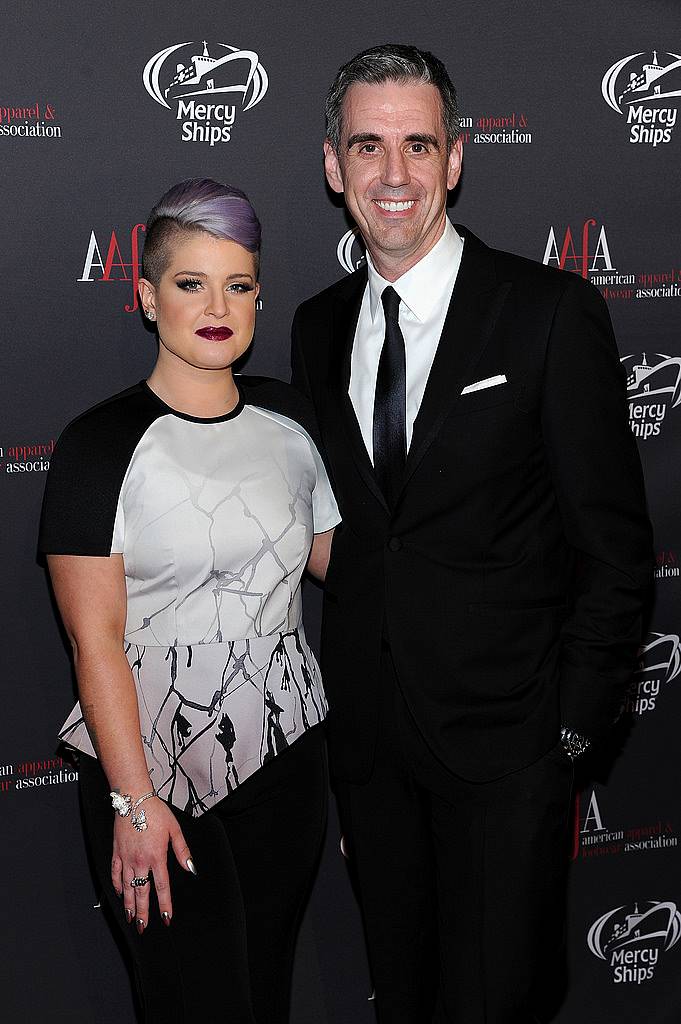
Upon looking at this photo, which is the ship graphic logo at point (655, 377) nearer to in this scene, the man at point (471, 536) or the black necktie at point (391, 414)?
the man at point (471, 536)

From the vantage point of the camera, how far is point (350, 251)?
2.74 m

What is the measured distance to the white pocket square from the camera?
83.5 inches

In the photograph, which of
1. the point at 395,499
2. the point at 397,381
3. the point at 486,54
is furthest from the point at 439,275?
the point at 486,54

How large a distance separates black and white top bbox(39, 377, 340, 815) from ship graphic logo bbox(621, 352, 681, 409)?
116cm

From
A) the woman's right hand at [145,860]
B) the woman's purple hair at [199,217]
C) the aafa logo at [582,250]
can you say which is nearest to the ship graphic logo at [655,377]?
the aafa logo at [582,250]

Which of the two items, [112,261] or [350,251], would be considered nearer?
[112,261]

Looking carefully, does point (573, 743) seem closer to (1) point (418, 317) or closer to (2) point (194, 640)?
(2) point (194, 640)

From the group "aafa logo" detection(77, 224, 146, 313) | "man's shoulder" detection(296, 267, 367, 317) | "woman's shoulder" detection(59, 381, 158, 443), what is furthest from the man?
"aafa logo" detection(77, 224, 146, 313)

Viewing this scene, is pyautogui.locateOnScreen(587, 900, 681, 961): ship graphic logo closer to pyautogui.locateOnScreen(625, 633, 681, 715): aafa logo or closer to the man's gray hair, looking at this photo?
→ pyautogui.locateOnScreen(625, 633, 681, 715): aafa logo

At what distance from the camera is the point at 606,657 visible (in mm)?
2166

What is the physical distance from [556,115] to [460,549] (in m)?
1.23

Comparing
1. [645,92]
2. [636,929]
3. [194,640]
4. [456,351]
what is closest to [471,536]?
[456,351]

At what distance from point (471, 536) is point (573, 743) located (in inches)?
18.0

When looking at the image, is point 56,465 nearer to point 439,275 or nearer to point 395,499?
point 395,499
